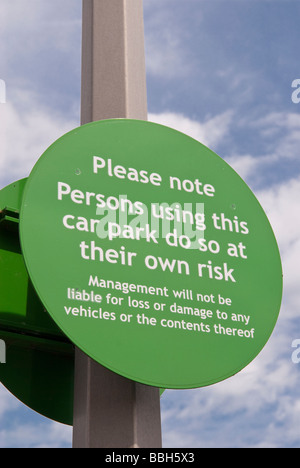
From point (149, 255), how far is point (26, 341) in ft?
4.03

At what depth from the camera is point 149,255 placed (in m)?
4.59

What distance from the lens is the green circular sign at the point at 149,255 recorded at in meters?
4.24

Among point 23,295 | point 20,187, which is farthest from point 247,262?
point 20,187

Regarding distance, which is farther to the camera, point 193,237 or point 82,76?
point 82,76

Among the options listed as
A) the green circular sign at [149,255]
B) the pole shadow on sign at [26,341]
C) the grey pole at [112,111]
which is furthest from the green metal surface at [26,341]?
the green circular sign at [149,255]

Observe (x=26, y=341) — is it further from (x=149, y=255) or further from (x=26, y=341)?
(x=149, y=255)

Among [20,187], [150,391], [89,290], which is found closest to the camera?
[89,290]

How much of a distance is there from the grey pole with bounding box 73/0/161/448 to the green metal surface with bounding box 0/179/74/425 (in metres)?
0.47

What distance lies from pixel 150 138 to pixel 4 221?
Answer: 4.01 ft
